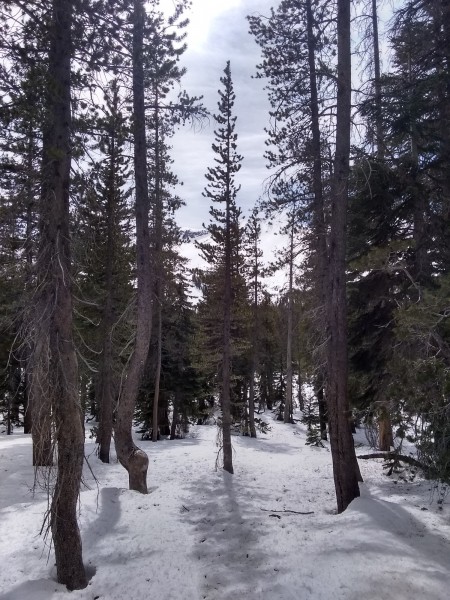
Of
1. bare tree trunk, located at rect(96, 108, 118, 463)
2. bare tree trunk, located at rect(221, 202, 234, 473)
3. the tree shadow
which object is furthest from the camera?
bare tree trunk, located at rect(96, 108, 118, 463)

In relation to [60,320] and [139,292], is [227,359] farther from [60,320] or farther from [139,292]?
[60,320]

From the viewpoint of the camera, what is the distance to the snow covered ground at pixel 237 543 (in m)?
5.34

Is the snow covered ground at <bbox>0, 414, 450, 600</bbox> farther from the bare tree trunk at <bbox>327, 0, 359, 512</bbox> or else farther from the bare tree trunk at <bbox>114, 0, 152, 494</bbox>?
the bare tree trunk at <bbox>114, 0, 152, 494</bbox>

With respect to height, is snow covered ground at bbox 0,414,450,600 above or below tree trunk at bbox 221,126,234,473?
below

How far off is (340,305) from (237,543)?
4652 millimetres

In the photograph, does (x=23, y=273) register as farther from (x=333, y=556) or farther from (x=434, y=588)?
(x=434, y=588)

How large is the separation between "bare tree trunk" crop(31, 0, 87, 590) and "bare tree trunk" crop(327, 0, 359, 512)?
481cm

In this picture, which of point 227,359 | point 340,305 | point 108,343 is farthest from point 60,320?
point 227,359

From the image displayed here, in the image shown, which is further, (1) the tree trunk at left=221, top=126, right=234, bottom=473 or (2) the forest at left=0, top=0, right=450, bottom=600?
(1) the tree trunk at left=221, top=126, right=234, bottom=473

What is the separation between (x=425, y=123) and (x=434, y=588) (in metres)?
8.44

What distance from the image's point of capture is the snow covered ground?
5.34 metres

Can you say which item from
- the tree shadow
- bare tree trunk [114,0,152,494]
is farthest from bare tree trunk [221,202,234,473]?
bare tree trunk [114,0,152,494]

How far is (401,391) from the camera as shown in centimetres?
632

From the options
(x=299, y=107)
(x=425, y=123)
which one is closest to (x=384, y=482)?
(x=425, y=123)
